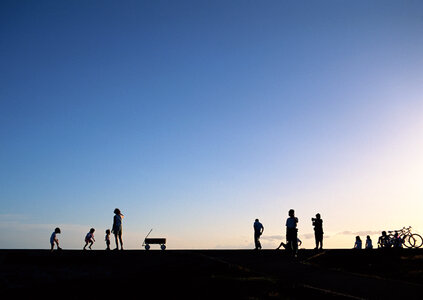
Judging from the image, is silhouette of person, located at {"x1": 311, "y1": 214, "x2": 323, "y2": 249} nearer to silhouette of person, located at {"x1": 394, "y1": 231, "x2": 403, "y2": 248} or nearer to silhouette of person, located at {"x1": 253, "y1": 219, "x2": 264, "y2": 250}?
silhouette of person, located at {"x1": 253, "y1": 219, "x2": 264, "y2": 250}

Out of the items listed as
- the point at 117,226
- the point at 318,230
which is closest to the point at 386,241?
the point at 318,230

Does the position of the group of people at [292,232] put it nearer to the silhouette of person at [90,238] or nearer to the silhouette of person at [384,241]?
the silhouette of person at [384,241]

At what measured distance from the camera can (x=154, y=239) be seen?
27828 millimetres

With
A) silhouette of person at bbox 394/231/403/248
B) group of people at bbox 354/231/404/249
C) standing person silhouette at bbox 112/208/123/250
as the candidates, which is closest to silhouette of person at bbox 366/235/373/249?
group of people at bbox 354/231/404/249

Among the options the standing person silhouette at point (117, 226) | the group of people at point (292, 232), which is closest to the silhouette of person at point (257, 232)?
the group of people at point (292, 232)

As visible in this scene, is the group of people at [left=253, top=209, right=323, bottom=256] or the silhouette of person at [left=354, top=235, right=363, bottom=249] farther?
the silhouette of person at [left=354, top=235, right=363, bottom=249]
